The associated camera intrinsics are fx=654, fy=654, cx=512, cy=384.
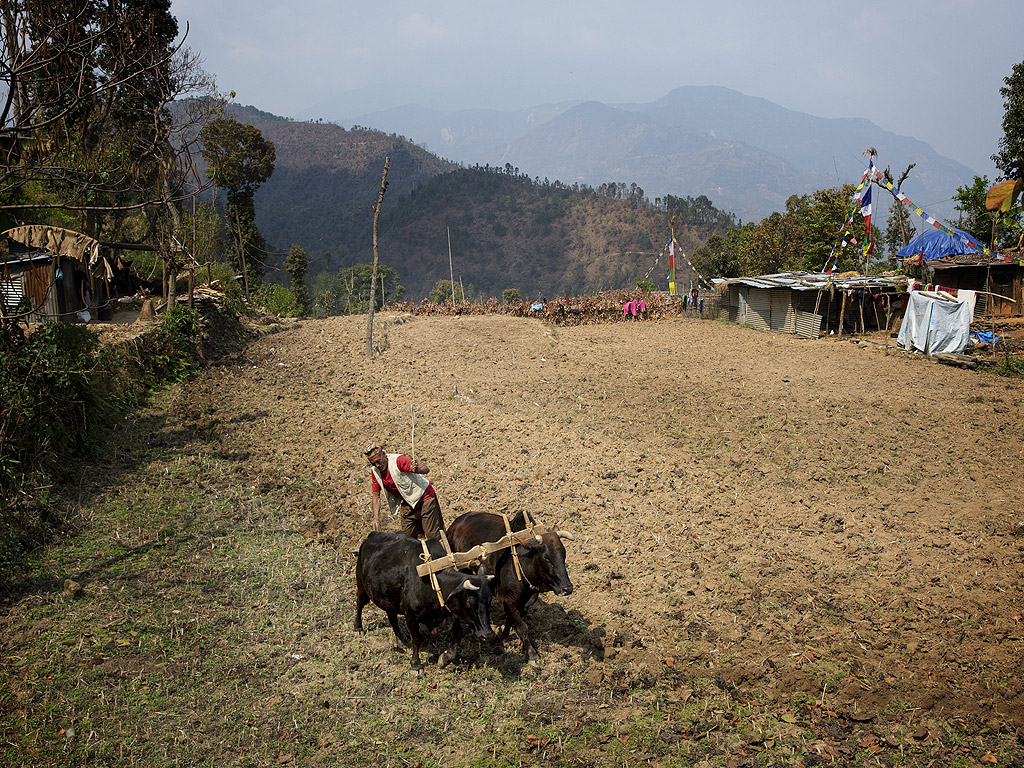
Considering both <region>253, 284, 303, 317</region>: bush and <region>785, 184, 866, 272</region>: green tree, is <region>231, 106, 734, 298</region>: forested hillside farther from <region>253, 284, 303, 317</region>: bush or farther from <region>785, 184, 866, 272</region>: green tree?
<region>253, 284, 303, 317</region>: bush

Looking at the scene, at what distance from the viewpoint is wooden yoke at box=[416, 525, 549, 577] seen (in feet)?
19.4

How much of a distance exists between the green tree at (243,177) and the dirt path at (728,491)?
21.5 meters

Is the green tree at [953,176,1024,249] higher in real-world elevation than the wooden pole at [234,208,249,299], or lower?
higher

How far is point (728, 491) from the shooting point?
9.52 meters

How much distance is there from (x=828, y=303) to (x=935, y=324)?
481 centimetres

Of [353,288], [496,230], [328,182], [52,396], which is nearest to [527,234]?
[496,230]

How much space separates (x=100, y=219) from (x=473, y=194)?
101318 millimetres

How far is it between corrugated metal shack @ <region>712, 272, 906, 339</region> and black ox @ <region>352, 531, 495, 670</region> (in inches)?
819

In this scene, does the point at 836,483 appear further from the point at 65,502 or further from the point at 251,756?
the point at 65,502

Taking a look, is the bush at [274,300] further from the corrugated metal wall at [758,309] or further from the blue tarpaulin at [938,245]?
the blue tarpaulin at [938,245]

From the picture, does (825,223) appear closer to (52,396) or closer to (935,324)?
(935,324)

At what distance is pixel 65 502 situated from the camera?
8664 mm

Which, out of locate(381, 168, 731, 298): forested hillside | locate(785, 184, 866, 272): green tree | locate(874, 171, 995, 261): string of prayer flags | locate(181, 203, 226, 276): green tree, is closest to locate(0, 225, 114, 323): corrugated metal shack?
locate(181, 203, 226, 276): green tree

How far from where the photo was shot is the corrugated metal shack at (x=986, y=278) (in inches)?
968
